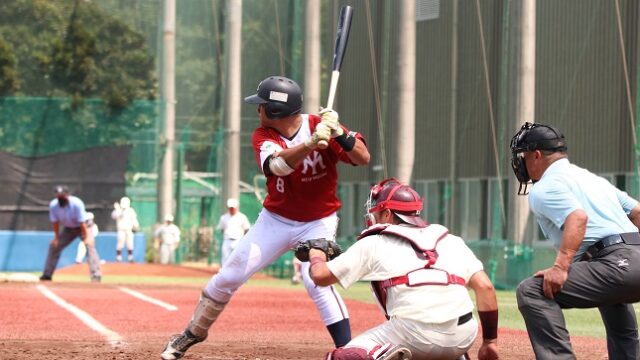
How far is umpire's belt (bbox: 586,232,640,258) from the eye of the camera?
8.04m

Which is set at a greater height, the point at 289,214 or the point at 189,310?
the point at 289,214

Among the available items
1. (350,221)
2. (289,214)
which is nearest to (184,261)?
(350,221)

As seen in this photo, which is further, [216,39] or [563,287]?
[216,39]

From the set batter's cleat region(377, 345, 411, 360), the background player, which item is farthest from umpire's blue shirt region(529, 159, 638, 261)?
the background player

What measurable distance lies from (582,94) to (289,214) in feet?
75.5

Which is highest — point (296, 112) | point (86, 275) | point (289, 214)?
point (296, 112)

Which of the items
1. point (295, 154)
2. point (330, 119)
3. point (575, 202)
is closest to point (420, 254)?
point (575, 202)

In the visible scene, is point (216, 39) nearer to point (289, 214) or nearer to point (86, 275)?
point (86, 275)

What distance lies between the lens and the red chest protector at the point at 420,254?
7.04 m

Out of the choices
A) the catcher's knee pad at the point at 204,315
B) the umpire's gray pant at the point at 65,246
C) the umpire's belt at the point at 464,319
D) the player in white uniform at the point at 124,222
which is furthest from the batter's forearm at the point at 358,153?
the player in white uniform at the point at 124,222

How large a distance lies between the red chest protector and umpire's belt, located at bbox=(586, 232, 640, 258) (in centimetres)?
129

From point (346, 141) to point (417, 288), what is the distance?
2.03 m

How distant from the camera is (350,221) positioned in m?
44.2

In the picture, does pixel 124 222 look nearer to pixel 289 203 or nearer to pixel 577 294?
pixel 289 203
